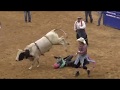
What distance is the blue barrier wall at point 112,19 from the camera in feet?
76.7

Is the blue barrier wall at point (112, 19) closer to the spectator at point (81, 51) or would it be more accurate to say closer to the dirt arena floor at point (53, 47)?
the dirt arena floor at point (53, 47)

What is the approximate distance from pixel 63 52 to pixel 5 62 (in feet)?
11.2

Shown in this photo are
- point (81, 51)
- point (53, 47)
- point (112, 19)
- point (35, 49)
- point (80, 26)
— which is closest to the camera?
point (81, 51)

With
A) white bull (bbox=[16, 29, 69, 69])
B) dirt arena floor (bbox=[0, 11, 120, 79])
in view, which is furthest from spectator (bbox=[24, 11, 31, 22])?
white bull (bbox=[16, 29, 69, 69])

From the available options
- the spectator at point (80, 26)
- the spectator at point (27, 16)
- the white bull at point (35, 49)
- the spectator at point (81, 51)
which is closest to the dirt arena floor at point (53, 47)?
the spectator at point (27, 16)

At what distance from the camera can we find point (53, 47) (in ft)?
58.5

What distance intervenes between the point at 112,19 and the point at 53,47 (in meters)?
7.87

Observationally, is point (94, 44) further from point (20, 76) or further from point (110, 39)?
point (20, 76)

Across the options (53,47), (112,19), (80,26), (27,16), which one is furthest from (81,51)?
(27,16)

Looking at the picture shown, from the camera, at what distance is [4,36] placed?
20281mm

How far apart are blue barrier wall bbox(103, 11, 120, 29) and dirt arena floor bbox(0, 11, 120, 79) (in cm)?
58

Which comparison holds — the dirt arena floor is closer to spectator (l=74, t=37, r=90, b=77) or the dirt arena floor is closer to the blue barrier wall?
the blue barrier wall

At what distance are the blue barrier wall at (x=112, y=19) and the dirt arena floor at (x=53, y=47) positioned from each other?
58cm

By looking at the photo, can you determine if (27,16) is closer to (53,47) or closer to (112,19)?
(112,19)
